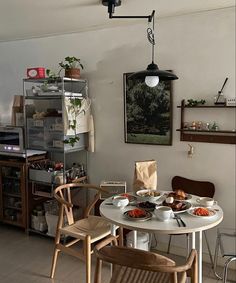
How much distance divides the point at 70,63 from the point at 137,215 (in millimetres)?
2028

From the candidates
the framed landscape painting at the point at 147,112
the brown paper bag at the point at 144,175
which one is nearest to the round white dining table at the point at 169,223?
the brown paper bag at the point at 144,175

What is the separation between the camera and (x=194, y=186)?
3000 mm

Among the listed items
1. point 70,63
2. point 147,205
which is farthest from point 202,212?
point 70,63

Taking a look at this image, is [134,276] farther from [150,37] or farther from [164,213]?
[150,37]

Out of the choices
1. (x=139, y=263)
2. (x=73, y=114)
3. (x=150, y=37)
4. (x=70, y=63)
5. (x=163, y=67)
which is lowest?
(x=139, y=263)

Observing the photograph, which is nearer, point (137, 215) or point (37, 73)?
point (137, 215)

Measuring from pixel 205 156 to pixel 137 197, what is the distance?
34.8 inches

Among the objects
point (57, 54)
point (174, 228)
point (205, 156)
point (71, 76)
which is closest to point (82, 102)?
point (71, 76)

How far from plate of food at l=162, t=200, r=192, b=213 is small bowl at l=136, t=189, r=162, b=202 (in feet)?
0.33

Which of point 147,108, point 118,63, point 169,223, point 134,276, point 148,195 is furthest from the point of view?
point 118,63

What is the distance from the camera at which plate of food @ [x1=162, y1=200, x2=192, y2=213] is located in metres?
2.23

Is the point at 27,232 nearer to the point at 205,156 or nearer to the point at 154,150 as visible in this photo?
the point at 154,150

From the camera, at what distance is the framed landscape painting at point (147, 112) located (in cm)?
313

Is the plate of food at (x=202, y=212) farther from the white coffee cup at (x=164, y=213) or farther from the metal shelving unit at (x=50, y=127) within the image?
the metal shelving unit at (x=50, y=127)
